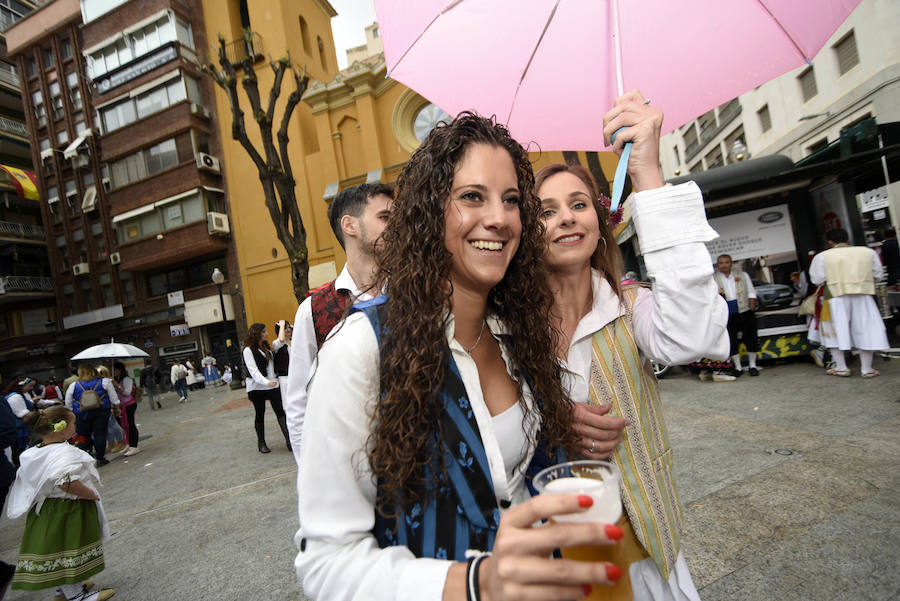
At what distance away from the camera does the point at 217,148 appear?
67.0 feet

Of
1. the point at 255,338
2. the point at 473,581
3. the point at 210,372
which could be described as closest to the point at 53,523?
the point at 255,338

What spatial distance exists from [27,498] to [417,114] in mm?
15817

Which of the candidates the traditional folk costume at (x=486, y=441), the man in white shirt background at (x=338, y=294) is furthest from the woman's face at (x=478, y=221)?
the man in white shirt background at (x=338, y=294)

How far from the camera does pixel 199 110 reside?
1988 centimetres

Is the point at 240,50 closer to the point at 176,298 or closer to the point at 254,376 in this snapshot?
the point at 176,298

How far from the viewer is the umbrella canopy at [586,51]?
1552 mm

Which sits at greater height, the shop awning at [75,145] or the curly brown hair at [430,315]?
the shop awning at [75,145]

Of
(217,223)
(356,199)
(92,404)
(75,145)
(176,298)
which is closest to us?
(356,199)

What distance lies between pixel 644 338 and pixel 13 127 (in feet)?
122

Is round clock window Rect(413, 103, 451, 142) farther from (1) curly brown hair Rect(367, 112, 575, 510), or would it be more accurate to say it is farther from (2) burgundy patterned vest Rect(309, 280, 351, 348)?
(1) curly brown hair Rect(367, 112, 575, 510)

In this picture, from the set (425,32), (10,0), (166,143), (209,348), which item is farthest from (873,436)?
(10,0)

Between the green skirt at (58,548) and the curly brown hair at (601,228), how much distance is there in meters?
4.18

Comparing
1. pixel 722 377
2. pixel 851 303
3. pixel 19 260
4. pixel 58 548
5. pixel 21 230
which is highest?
pixel 21 230

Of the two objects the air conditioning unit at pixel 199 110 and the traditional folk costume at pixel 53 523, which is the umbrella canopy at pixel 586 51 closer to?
the traditional folk costume at pixel 53 523
